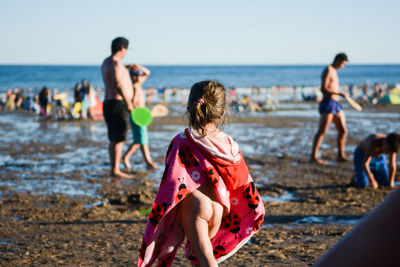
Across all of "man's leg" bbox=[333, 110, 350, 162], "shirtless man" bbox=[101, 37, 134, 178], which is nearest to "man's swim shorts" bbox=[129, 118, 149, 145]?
"shirtless man" bbox=[101, 37, 134, 178]

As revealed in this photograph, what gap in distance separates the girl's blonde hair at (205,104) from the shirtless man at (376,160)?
12.8 ft

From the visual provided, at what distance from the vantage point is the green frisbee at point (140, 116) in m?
6.66

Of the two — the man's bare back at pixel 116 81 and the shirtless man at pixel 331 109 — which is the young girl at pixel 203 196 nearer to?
the man's bare back at pixel 116 81

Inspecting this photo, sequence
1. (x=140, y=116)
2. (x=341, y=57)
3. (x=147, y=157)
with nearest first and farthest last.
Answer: (x=140, y=116), (x=147, y=157), (x=341, y=57)

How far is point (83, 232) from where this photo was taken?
4.04 metres

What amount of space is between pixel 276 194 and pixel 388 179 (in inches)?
68.2

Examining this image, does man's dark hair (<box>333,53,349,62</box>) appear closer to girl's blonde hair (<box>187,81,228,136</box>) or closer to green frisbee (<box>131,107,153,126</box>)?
green frisbee (<box>131,107,153,126</box>)

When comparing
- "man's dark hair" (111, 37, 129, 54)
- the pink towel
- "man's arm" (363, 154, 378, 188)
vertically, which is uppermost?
"man's dark hair" (111, 37, 129, 54)

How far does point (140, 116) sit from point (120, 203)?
188cm

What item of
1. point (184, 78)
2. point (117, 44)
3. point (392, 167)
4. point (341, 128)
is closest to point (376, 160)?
point (392, 167)

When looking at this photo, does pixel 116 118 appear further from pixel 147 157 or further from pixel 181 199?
pixel 181 199

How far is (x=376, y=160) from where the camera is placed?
19.9 ft

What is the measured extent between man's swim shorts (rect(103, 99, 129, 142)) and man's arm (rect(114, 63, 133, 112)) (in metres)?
0.14

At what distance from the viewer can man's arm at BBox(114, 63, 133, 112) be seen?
20.0 feet
